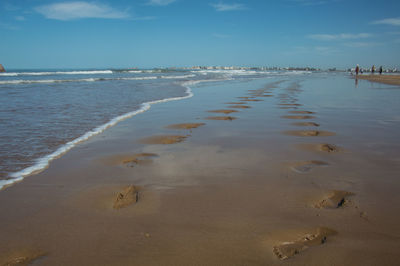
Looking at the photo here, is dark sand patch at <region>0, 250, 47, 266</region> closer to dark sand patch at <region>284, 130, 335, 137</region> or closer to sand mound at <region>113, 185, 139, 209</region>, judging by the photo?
sand mound at <region>113, 185, 139, 209</region>

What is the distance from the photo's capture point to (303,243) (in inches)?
89.7

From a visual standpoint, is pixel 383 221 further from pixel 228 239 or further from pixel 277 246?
pixel 228 239

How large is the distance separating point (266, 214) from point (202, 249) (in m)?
0.85

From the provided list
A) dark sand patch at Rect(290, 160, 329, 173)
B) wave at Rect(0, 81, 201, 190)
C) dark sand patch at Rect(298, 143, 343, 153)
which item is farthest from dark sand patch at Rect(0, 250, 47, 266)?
dark sand patch at Rect(298, 143, 343, 153)

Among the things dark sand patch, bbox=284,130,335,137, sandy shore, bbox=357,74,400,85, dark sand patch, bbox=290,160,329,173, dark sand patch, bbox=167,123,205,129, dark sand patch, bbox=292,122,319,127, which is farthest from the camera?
sandy shore, bbox=357,74,400,85

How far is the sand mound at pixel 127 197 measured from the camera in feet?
9.84

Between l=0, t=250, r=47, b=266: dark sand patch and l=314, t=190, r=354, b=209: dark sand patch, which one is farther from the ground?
l=314, t=190, r=354, b=209: dark sand patch

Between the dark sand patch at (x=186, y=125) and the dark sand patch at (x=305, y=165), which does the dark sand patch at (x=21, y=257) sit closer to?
the dark sand patch at (x=305, y=165)

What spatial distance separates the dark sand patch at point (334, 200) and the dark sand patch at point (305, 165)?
0.78 meters

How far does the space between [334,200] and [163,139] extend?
369 cm

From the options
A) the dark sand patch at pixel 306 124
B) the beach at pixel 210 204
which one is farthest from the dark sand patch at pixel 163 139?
the dark sand patch at pixel 306 124

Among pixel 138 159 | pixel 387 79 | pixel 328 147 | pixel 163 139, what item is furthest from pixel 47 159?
pixel 387 79

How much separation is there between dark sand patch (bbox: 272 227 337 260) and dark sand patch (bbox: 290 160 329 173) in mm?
1610

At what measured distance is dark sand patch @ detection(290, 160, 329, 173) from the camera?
4.00 m
